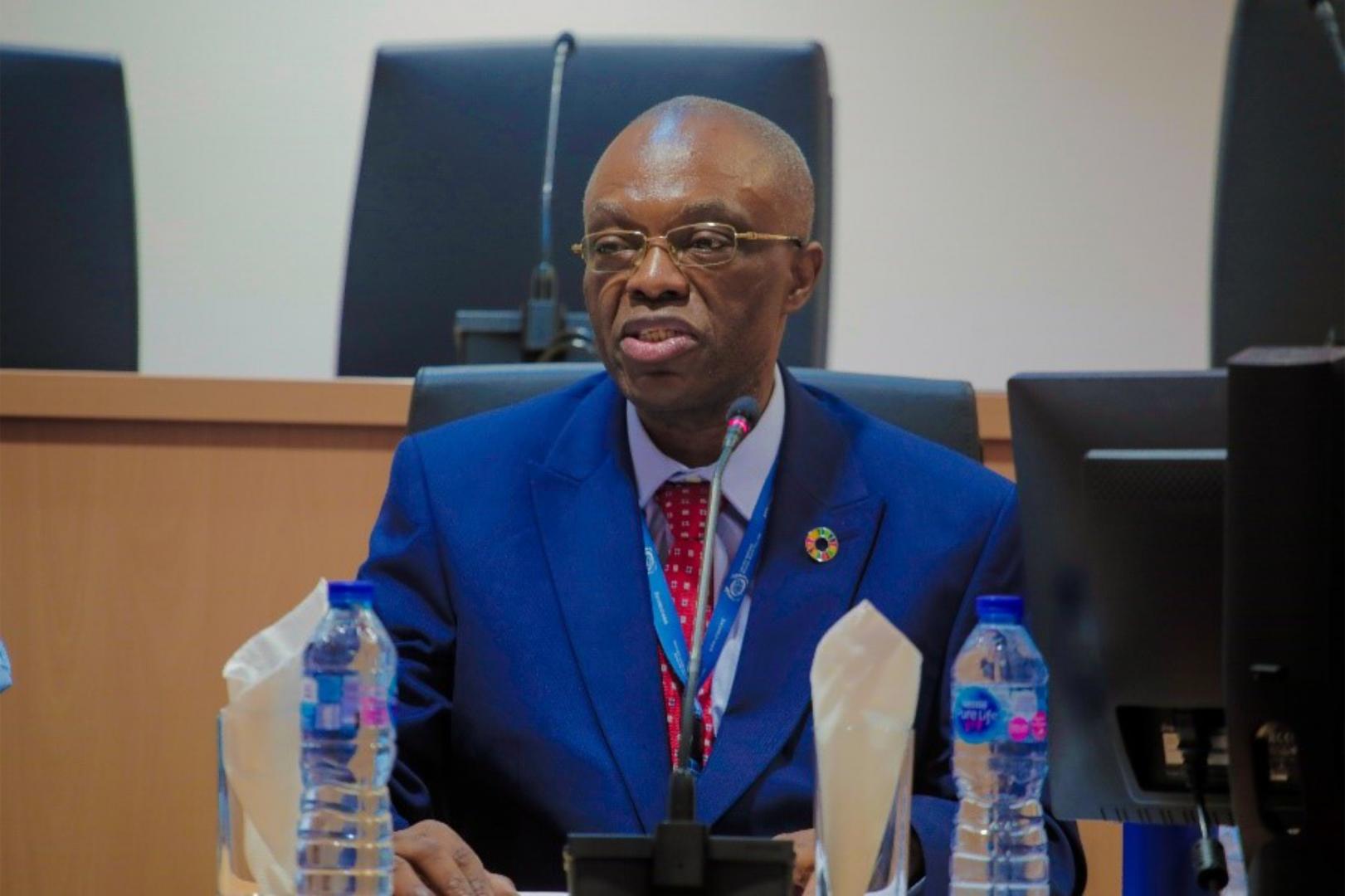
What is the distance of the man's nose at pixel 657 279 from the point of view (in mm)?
1930

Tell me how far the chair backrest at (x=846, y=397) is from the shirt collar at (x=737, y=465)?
5.5 inches

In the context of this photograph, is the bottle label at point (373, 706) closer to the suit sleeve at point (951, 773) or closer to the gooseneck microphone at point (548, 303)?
the suit sleeve at point (951, 773)

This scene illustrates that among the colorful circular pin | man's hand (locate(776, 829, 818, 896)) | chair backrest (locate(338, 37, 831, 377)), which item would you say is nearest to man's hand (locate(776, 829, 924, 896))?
man's hand (locate(776, 829, 818, 896))

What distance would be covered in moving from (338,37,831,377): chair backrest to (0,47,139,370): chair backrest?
347mm

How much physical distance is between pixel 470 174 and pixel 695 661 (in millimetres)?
1653

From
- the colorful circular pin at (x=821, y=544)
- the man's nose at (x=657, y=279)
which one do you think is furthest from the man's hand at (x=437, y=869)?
the man's nose at (x=657, y=279)

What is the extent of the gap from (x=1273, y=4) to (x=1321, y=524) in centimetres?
191

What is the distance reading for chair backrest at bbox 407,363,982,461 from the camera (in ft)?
6.86

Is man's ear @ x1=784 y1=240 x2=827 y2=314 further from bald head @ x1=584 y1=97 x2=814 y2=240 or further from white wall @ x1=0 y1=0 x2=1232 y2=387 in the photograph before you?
white wall @ x1=0 y1=0 x2=1232 y2=387

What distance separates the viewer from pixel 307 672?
1.35m

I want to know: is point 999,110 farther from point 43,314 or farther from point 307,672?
point 307,672

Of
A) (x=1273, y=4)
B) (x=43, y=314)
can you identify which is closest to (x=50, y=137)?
(x=43, y=314)

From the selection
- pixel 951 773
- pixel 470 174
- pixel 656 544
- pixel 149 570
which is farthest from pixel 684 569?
pixel 470 174

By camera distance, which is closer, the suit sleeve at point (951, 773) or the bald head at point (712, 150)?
the suit sleeve at point (951, 773)
